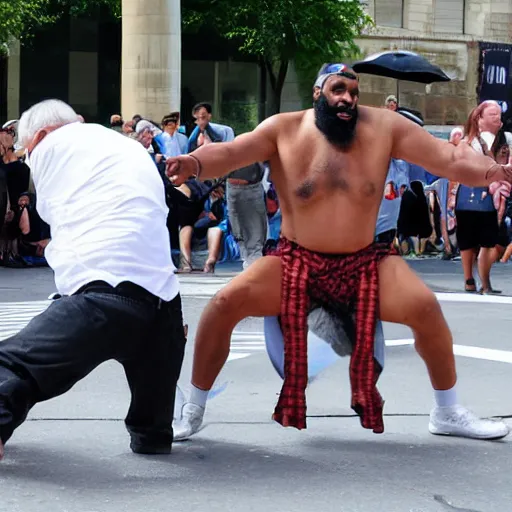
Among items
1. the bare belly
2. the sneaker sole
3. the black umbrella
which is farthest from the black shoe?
the black umbrella

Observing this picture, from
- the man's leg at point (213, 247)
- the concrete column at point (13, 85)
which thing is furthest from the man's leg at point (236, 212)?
the concrete column at point (13, 85)

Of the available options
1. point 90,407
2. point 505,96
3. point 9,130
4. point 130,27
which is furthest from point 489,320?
point 505,96

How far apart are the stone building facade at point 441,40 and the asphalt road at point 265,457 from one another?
27713 millimetres

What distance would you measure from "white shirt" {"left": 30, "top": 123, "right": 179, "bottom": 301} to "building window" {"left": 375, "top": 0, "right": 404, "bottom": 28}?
30.7 m

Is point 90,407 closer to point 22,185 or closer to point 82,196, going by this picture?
point 82,196

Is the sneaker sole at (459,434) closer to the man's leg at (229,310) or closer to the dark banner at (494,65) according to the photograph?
the man's leg at (229,310)

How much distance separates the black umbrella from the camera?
61.9 feet

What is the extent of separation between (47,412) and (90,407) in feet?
0.87

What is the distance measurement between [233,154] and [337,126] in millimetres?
438

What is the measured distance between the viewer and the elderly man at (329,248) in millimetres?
6031

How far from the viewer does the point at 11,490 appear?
516cm

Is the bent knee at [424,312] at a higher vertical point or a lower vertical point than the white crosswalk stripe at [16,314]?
higher

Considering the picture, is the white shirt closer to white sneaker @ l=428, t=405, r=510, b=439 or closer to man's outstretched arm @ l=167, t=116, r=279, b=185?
man's outstretched arm @ l=167, t=116, r=279, b=185

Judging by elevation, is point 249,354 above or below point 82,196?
below
